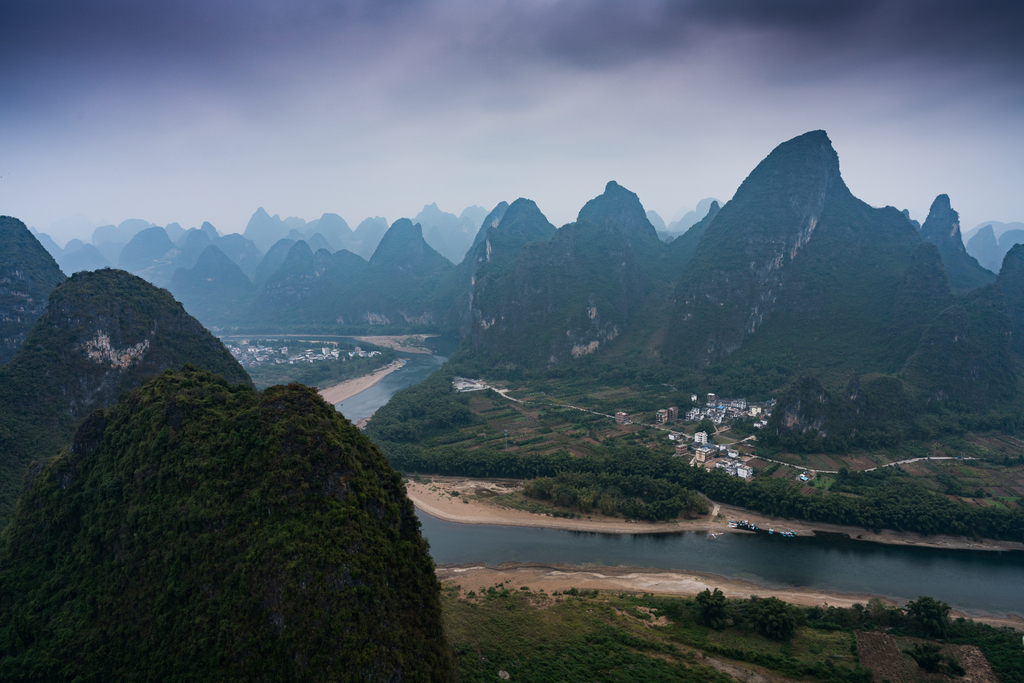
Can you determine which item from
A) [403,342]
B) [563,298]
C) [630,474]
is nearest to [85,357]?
[630,474]

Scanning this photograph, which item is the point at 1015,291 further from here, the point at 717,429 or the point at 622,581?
the point at 622,581

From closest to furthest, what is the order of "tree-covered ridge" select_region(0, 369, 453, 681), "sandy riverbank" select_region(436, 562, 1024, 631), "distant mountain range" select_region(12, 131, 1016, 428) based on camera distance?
1. "tree-covered ridge" select_region(0, 369, 453, 681)
2. "sandy riverbank" select_region(436, 562, 1024, 631)
3. "distant mountain range" select_region(12, 131, 1016, 428)

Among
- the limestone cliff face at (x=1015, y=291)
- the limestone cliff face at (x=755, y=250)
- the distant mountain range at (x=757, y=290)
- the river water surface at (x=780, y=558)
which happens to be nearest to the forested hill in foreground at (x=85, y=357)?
the river water surface at (x=780, y=558)

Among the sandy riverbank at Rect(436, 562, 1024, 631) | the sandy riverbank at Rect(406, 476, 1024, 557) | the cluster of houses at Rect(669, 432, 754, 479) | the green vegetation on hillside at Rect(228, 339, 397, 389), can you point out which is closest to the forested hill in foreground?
the sandy riverbank at Rect(406, 476, 1024, 557)

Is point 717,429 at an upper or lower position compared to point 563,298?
lower

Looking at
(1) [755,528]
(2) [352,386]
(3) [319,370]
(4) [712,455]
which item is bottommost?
(1) [755,528]

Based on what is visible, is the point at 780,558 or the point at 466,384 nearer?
the point at 780,558

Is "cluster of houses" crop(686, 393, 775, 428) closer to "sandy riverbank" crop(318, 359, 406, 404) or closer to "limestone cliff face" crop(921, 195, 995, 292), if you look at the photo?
"limestone cliff face" crop(921, 195, 995, 292)

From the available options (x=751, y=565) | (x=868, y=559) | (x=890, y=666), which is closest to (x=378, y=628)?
(x=890, y=666)
